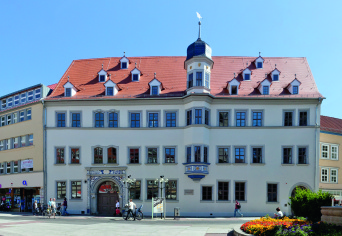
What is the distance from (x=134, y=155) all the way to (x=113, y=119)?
13.7 ft

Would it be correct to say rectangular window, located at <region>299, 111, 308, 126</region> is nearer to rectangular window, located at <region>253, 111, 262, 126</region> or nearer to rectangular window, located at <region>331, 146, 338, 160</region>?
rectangular window, located at <region>253, 111, 262, 126</region>

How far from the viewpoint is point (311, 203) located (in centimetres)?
2456

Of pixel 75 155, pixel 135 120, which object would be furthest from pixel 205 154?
pixel 75 155

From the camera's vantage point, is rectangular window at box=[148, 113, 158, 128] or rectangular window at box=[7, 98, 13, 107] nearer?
rectangular window at box=[148, 113, 158, 128]

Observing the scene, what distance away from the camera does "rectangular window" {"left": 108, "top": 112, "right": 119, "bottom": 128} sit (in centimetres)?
3816

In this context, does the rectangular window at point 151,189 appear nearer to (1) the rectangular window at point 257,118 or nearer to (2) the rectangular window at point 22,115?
(1) the rectangular window at point 257,118

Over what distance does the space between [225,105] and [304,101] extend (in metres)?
7.63

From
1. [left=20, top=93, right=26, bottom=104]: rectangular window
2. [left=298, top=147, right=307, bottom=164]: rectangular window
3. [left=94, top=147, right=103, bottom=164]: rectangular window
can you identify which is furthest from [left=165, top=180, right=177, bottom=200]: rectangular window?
[left=20, top=93, right=26, bottom=104]: rectangular window

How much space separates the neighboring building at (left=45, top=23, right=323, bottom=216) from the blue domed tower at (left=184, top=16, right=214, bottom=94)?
0.32 feet

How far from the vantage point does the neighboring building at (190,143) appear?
3672cm

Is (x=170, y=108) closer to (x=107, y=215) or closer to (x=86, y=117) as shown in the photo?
(x=86, y=117)

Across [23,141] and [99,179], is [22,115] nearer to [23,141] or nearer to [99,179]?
[23,141]

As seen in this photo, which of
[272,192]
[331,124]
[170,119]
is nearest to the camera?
[272,192]

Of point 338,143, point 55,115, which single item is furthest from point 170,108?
point 338,143
